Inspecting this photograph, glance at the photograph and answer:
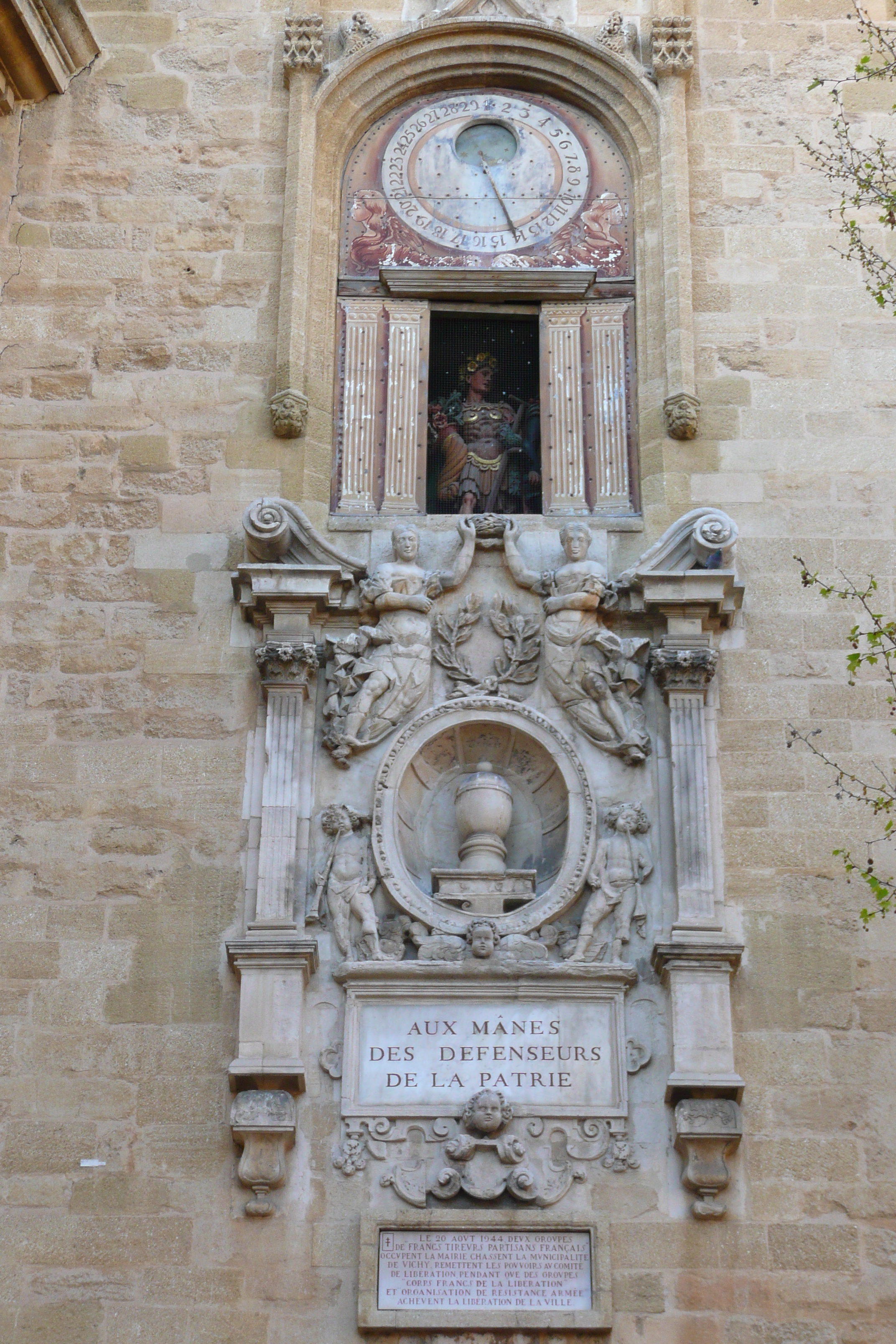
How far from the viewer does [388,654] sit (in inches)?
452

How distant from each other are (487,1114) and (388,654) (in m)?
2.58

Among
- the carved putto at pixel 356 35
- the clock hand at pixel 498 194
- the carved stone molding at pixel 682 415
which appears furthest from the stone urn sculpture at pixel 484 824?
the carved putto at pixel 356 35

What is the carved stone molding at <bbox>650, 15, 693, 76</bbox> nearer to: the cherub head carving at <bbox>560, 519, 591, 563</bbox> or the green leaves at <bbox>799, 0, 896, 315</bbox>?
the green leaves at <bbox>799, 0, 896, 315</bbox>

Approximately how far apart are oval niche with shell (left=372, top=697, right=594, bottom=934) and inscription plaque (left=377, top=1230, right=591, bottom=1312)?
1605 mm

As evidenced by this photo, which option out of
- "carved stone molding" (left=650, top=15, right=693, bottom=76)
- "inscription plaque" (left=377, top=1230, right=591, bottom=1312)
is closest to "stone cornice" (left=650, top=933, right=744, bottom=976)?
"inscription plaque" (left=377, top=1230, right=591, bottom=1312)

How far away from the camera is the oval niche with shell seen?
1093 centimetres

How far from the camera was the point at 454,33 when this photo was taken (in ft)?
43.9

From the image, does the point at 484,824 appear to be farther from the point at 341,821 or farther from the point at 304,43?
the point at 304,43

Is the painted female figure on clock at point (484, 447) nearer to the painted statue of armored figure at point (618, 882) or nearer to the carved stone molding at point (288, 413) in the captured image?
the carved stone molding at point (288, 413)

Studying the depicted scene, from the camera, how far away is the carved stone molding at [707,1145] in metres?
10.1

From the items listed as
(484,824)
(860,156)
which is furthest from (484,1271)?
(860,156)

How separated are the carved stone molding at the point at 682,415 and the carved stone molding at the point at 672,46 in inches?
89.6

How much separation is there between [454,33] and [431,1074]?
6580 millimetres

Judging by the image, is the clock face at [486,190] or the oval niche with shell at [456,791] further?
the clock face at [486,190]
